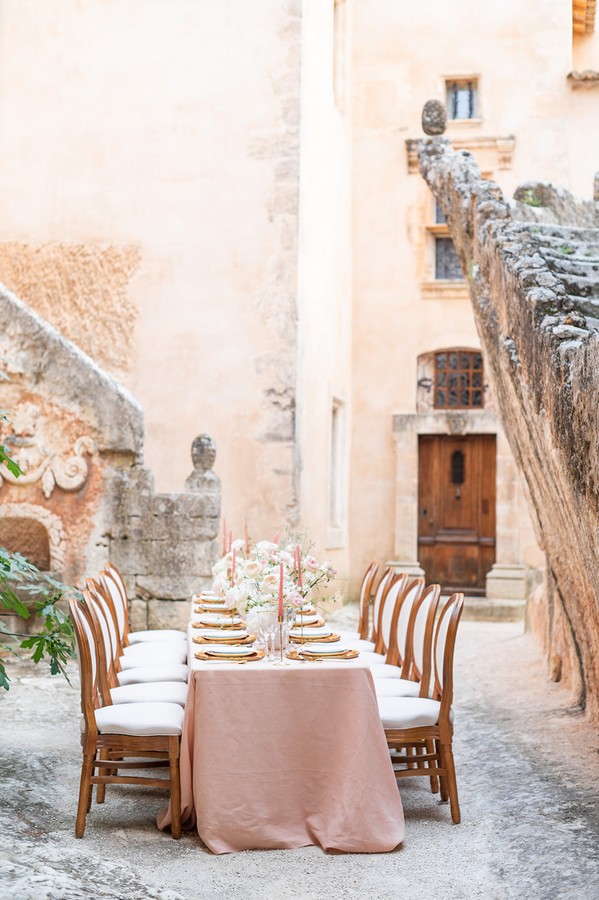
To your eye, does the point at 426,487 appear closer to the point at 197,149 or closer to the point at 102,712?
the point at 197,149

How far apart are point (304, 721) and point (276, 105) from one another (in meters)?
7.62

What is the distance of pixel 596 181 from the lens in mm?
8531

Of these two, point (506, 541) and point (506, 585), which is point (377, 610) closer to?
point (506, 585)

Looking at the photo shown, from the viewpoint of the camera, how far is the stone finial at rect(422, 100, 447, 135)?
8.03 metres

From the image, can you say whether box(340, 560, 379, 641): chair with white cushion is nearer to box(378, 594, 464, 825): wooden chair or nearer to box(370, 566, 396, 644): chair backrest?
box(370, 566, 396, 644): chair backrest

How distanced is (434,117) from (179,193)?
3317 millimetres

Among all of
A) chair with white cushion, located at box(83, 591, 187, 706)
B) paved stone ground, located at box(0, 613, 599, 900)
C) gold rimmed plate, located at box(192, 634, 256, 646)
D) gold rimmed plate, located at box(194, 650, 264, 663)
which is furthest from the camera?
gold rimmed plate, located at box(192, 634, 256, 646)

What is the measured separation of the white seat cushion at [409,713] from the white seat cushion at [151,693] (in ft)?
2.96

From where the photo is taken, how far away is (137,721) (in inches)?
164

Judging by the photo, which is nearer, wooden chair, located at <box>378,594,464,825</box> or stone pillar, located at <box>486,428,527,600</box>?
wooden chair, located at <box>378,594,464,825</box>

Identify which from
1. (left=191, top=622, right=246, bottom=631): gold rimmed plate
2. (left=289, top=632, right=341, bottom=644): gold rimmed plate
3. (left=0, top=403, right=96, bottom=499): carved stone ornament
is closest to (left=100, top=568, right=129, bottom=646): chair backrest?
(left=191, top=622, right=246, bottom=631): gold rimmed plate

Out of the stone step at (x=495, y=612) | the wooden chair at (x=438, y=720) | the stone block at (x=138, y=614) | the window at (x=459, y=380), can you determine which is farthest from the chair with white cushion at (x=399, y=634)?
the window at (x=459, y=380)

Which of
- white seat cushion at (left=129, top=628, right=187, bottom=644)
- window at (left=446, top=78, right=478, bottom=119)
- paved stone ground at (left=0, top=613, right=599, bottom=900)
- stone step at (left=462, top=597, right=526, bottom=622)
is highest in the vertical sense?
window at (left=446, top=78, right=478, bottom=119)

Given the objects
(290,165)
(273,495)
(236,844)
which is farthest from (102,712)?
(290,165)
